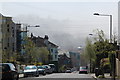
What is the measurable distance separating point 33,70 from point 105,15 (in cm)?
1103

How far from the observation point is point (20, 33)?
101188 millimetres

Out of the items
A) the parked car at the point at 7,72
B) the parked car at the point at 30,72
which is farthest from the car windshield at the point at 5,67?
the parked car at the point at 30,72

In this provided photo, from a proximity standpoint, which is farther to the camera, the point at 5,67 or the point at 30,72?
the point at 30,72

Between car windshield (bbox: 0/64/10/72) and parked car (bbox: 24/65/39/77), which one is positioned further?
parked car (bbox: 24/65/39/77)

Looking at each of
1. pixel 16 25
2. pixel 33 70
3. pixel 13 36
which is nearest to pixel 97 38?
pixel 33 70

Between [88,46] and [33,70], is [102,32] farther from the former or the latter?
[88,46]

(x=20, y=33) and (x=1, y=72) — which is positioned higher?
(x=20, y=33)

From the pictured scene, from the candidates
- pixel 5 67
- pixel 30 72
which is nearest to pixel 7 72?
pixel 5 67

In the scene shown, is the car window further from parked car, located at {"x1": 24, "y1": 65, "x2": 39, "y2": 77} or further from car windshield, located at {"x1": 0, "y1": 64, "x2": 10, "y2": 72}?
parked car, located at {"x1": 24, "y1": 65, "x2": 39, "y2": 77}

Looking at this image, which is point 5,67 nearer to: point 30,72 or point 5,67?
point 5,67

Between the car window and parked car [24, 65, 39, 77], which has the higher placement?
the car window

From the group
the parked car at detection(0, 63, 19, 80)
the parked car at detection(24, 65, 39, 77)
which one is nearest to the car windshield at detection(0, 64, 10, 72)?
the parked car at detection(0, 63, 19, 80)

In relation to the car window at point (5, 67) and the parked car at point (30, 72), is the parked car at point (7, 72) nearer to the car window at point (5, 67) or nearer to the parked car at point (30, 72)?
the car window at point (5, 67)

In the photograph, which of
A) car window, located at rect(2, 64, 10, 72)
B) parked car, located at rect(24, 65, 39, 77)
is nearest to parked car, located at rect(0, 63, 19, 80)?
car window, located at rect(2, 64, 10, 72)
